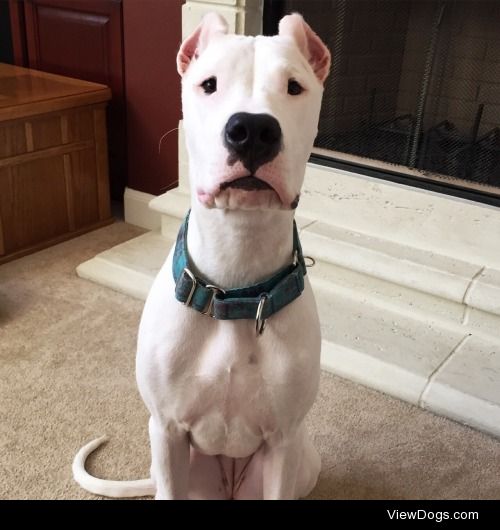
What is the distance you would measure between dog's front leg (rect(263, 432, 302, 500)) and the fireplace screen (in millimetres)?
1278

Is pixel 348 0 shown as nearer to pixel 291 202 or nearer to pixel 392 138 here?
pixel 392 138

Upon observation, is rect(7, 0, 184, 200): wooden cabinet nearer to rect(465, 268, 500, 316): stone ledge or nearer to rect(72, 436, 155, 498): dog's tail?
rect(465, 268, 500, 316): stone ledge

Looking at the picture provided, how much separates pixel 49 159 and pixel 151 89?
0.49 m

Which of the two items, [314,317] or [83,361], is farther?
[83,361]

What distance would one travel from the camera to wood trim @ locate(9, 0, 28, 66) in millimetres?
2898

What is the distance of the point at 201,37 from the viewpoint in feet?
3.07

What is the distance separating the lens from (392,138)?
2.23 meters

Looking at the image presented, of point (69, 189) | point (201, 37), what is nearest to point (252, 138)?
point (201, 37)

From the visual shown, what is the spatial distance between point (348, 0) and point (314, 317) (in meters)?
1.52

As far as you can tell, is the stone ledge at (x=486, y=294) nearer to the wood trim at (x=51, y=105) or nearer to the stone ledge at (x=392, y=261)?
the stone ledge at (x=392, y=261)

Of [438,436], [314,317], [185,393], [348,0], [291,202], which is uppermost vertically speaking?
[348,0]

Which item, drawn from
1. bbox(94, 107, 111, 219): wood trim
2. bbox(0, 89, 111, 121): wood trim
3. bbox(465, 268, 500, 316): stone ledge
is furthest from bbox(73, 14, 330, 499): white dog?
bbox(94, 107, 111, 219): wood trim
